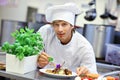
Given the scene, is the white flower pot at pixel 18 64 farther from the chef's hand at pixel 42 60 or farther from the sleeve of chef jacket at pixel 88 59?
the sleeve of chef jacket at pixel 88 59

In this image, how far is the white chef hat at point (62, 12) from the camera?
161cm

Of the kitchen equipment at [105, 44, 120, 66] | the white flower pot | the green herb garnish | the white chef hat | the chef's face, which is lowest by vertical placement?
the kitchen equipment at [105, 44, 120, 66]

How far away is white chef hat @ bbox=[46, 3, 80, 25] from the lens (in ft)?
5.27

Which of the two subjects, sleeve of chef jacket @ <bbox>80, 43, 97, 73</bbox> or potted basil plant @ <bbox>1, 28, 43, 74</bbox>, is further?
sleeve of chef jacket @ <bbox>80, 43, 97, 73</bbox>

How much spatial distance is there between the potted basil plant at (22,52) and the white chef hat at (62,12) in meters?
0.33

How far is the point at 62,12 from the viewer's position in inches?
63.9

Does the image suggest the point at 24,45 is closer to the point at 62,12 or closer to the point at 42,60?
the point at 42,60

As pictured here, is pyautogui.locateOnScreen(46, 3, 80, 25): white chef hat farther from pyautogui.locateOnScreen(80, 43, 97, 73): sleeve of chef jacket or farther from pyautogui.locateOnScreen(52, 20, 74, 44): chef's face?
pyautogui.locateOnScreen(80, 43, 97, 73): sleeve of chef jacket

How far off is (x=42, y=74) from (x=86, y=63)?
44 cm

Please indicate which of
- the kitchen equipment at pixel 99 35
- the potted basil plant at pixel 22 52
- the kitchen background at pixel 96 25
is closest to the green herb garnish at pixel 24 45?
the potted basil plant at pixel 22 52

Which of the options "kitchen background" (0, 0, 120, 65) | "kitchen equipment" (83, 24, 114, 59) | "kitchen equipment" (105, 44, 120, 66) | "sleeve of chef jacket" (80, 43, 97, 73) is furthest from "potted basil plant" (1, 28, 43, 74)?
"kitchen equipment" (83, 24, 114, 59)

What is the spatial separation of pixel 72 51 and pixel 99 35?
1.30m

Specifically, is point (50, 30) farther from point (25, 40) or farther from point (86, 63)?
point (25, 40)

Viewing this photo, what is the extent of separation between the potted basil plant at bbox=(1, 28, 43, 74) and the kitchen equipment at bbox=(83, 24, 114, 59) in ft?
5.58
